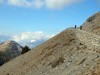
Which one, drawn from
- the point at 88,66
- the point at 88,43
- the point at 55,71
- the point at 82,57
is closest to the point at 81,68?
the point at 88,66

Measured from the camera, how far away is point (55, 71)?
1781 inches

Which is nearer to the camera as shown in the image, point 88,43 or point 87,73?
point 87,73

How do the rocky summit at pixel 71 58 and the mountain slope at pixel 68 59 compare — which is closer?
the rocky summit at pixel 71 58

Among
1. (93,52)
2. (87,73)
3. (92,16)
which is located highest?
(92,16)

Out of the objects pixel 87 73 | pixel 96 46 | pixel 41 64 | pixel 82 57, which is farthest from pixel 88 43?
pixel 87 73

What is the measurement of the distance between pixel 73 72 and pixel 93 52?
230 inches

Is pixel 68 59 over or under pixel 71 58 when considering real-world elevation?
under

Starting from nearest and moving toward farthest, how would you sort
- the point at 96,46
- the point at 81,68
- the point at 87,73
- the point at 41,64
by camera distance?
the point at 87,73 < the point at 81,68 < the point at 96,46 < the point at 41,64

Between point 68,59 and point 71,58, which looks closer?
point 71,58

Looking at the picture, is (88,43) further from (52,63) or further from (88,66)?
(88,66)

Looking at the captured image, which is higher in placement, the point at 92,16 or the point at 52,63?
the point at 92,16

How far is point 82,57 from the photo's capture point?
142 feet

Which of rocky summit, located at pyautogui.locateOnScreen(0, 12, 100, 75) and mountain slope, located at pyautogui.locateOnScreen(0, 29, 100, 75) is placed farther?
mountain slope, located at pyautogui.locateOnScreen(0, 29, 100, 75)

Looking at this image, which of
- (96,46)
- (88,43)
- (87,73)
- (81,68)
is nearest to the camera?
(87,73)
